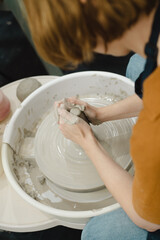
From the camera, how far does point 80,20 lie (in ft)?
1.86

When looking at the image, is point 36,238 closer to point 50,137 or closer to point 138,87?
point 50,137

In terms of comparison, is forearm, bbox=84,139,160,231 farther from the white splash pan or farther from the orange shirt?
the white splash pan

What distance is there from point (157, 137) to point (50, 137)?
0.84 metres

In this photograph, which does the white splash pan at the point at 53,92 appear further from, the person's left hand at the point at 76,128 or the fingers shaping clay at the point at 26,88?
the person's left hand at the point at 76,128

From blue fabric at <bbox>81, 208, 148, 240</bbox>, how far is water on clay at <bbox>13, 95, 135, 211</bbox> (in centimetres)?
17

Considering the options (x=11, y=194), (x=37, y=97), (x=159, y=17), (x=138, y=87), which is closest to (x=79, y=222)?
(x=11, y=194)

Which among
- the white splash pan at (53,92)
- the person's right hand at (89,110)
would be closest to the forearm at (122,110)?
the person's right hand at (89,110)

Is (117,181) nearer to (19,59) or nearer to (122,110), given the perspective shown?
(122,110)

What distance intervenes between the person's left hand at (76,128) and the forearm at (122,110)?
230mm

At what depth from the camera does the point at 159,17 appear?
1.94 ft

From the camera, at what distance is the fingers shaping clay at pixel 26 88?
4.85 feet

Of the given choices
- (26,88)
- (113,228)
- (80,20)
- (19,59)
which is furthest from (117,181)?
(19,59)

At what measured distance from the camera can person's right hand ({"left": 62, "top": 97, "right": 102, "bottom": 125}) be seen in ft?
3.71

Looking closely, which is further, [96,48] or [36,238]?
[36,238]
